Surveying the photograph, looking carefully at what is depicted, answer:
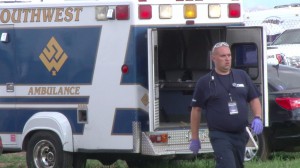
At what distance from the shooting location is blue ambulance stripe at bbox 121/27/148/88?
10.0 meters

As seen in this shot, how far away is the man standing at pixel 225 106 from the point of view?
817 cm

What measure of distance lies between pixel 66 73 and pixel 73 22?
2.09 ft

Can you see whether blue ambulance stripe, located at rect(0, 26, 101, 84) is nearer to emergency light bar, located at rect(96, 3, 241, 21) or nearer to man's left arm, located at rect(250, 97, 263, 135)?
emergency light bar, located at rect(96, 3, 241, 21)

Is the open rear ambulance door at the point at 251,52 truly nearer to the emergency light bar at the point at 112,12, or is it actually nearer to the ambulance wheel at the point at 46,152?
the emergency light bar at the point at 112,12

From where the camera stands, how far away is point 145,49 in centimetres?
1012

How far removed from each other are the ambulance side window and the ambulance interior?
310 mm

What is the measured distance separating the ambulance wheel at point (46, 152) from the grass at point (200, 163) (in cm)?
148

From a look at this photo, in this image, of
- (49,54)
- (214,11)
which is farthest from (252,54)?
(49,54)

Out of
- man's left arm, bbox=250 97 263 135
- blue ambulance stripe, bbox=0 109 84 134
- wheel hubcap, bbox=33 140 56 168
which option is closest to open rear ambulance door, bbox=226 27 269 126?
man's left arm, bbox=250 97 263 135

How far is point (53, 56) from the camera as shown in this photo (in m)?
10.6

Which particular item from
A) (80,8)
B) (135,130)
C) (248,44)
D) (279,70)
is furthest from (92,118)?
(279,70)

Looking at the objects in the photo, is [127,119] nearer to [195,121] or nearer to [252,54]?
[252,54]

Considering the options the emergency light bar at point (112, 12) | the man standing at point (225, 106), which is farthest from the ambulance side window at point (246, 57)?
the man standing at point (225, 106)

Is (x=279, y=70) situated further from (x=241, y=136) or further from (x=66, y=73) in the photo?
(x=241, y=136)
